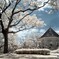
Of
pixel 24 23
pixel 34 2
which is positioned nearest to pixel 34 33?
pixel 24 23

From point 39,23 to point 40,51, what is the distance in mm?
11715

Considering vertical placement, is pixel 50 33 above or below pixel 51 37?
above

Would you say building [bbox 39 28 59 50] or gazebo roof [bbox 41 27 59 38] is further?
gazebo roof [bbox 41 27 59 38]

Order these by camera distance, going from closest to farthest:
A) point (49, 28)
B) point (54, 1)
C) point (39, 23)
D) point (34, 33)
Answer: point (54, 1), point (39, 23), point (34, 33), point (49, 28)

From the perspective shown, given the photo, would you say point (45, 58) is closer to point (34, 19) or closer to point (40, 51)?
point (40, 51)

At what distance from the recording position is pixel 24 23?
29.2 metres

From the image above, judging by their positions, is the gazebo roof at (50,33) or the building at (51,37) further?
the gazebo roof at (50,33)

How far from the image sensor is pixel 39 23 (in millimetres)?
27672

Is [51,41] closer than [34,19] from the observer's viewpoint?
No

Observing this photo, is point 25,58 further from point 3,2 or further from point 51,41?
point 51,41

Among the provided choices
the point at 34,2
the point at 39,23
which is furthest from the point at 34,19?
the point at 34,2

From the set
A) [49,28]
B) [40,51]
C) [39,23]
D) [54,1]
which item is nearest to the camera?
[40,51]

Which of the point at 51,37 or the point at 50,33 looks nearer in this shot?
the point at 50,33

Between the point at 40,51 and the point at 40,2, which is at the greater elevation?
the point at 40,2
